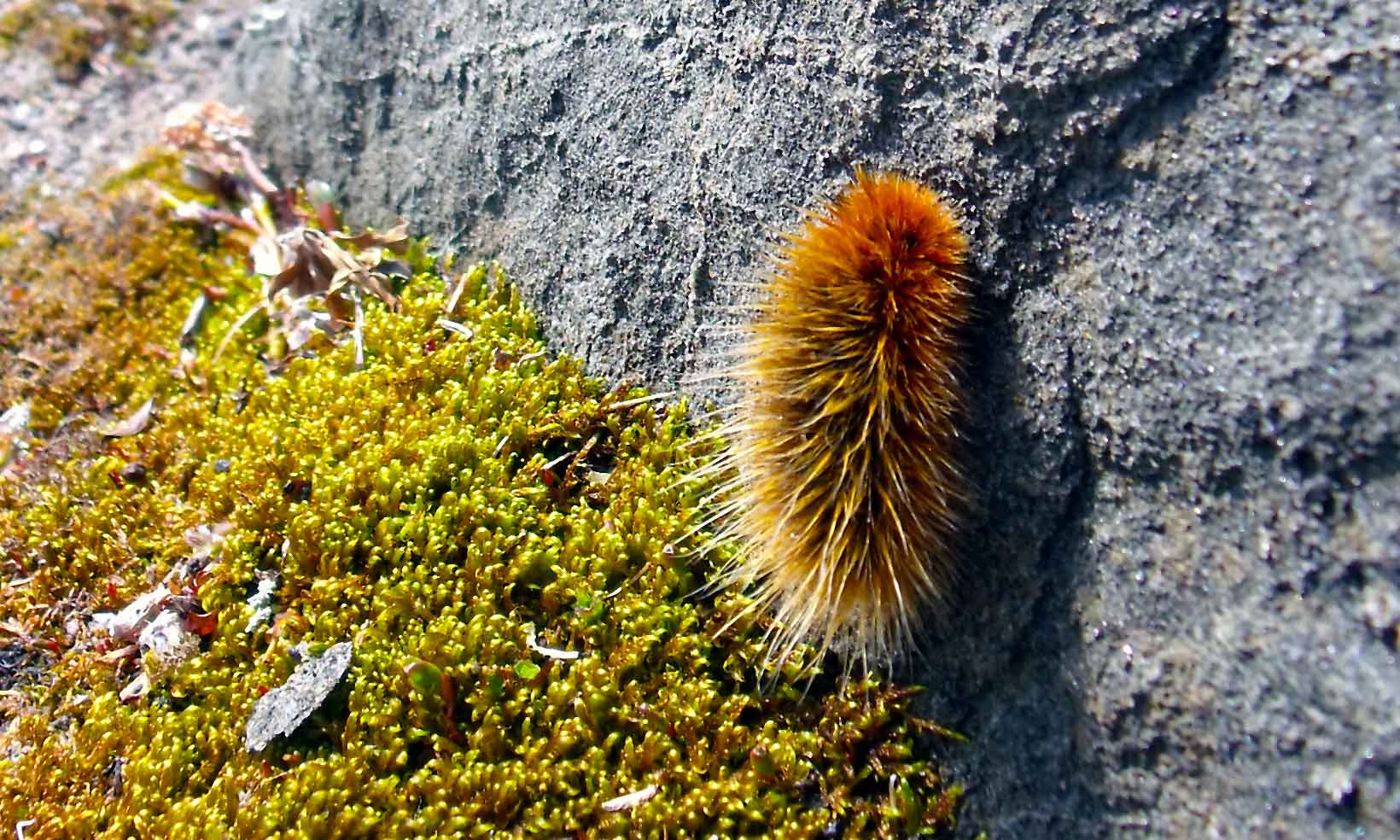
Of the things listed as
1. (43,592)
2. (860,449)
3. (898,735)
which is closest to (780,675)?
(898,735)

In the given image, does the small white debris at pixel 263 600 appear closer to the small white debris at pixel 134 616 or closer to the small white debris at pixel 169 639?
the small white debris at pixel 169 639

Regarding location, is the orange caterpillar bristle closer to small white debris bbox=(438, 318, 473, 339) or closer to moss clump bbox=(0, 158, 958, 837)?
moss clump bbox=(0, 158, 958, 837)

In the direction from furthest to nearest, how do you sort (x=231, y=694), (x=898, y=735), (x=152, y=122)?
(x=152, y=122)
(x=231, y=694)
(x=898, y=735)

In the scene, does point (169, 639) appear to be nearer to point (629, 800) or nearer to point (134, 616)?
point (134, 616)

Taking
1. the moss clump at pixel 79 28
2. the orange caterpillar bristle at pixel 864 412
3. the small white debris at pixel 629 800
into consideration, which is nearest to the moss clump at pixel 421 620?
the small white debris at pixel 629 800

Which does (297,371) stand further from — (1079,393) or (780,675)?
(1079,393)

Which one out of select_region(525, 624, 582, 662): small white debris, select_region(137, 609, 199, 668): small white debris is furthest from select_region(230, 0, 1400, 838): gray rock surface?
select_region(137, 609, 199, 668): small white debris

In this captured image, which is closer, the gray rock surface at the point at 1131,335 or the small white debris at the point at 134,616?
the gray rock surface at the point at 1131,335

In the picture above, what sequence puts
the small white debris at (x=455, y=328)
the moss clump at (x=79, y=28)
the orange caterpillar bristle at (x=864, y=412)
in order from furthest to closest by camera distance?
the moss clump at (x=79, y=28) → the small white debris at (x=455, y=328) → the orange caterpillar bristle at (x=864, y=412)
